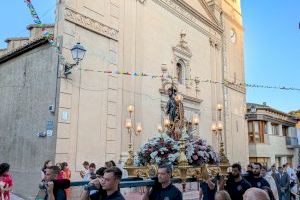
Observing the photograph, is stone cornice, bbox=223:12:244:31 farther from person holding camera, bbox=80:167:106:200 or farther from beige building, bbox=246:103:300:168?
person holding camera, bbox=80:167:106:200

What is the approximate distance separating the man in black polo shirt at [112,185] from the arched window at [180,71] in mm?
14561

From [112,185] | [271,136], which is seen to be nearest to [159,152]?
[112,185]

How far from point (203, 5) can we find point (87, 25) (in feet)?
35.2

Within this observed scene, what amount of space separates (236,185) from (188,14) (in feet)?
50.4

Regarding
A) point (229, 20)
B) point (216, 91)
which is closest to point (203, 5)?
point (229, 20)

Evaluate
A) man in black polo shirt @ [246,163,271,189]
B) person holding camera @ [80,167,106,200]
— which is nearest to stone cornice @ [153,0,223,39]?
man in black polo shirt @ [246,163,271,189]

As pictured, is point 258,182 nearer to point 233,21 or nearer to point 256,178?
point 256,178

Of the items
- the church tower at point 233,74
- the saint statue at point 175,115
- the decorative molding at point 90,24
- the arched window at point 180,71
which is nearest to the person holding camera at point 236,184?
the saint statue at point 175,115

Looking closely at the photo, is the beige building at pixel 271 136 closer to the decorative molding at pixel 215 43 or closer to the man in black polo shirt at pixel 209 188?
the decorative molding at pixel 215 43

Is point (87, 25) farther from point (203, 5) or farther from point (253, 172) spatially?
point (203, 5)

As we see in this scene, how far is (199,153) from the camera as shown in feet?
20.8

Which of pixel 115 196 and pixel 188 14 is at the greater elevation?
pixel 188 14

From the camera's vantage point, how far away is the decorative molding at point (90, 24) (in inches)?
478

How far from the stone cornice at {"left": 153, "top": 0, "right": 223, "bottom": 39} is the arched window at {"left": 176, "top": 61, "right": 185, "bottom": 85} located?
9.16ft
